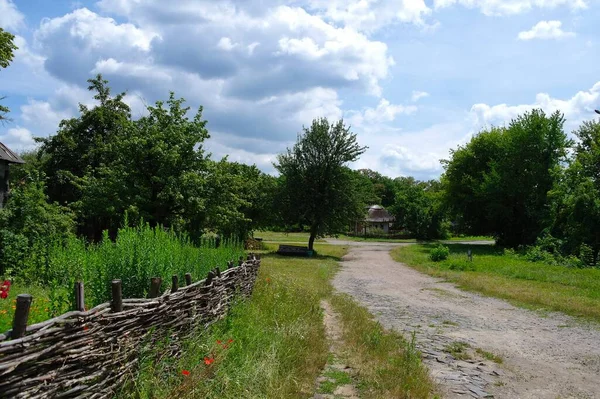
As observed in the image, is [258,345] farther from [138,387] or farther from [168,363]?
[138,387]

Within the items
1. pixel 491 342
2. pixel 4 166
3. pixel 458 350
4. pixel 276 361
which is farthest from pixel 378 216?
pixel 276 361

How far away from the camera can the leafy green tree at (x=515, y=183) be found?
41062 mm

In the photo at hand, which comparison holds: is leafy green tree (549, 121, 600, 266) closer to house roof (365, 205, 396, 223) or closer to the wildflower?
the wildflower

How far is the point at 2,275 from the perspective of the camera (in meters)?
12.5

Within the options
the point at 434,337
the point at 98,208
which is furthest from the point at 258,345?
the point at 98,208

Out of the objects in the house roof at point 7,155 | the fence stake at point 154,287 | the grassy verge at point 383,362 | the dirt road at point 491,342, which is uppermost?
the house roof at point 7,155

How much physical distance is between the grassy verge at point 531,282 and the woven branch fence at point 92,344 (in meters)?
11.4

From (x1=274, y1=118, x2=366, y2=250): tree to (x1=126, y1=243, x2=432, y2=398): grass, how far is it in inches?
957

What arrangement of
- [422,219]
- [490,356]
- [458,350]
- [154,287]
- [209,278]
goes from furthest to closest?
[422,219] < [458,350] < [490,356] < [209,278] < [154,287]

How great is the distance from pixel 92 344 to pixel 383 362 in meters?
4.66

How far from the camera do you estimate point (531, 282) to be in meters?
19.6

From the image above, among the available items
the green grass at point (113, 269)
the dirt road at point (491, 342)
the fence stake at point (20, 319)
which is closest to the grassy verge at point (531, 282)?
the dirt road at point (491, 342)

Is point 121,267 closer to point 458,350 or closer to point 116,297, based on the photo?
point 116,297

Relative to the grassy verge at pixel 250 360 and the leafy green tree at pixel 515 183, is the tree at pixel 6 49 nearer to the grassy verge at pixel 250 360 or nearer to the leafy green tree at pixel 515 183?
the grassy verge at pixel 250 360
